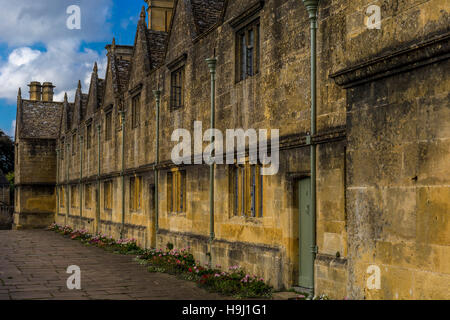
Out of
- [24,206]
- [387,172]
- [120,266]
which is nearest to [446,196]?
[387,172]

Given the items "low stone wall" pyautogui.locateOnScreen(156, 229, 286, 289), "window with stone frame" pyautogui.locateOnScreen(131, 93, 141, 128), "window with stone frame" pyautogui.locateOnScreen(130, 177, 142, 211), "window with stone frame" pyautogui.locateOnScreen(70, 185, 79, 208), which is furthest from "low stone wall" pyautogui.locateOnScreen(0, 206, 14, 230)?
"low stone wall" pyautogui.locateOnScreen(156, 229, 286, 289)

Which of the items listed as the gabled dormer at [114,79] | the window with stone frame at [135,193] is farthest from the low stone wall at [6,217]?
the window with stone frame at [135,193]

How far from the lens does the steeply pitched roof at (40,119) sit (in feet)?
132

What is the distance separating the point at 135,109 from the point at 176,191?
589 cm

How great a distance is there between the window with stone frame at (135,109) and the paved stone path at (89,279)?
5.15 metres

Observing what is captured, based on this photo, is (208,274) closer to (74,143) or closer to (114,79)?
(114,79)

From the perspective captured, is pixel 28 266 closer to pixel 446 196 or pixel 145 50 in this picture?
pixel 145 50

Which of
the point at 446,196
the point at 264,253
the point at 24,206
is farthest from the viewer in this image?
the point at 24,206

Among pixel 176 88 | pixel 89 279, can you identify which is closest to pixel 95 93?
pixel 176 88

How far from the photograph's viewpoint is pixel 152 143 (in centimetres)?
1895

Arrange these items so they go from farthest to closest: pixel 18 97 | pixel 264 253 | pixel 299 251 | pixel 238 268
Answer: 1. pixel 18 97
2. pixel 238 268
3. pixel 264 253
4. pixel 299 251

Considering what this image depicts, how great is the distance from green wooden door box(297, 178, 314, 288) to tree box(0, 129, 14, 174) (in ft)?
186

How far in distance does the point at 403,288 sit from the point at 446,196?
3.65ft

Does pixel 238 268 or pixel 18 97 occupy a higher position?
pixel 18 97
